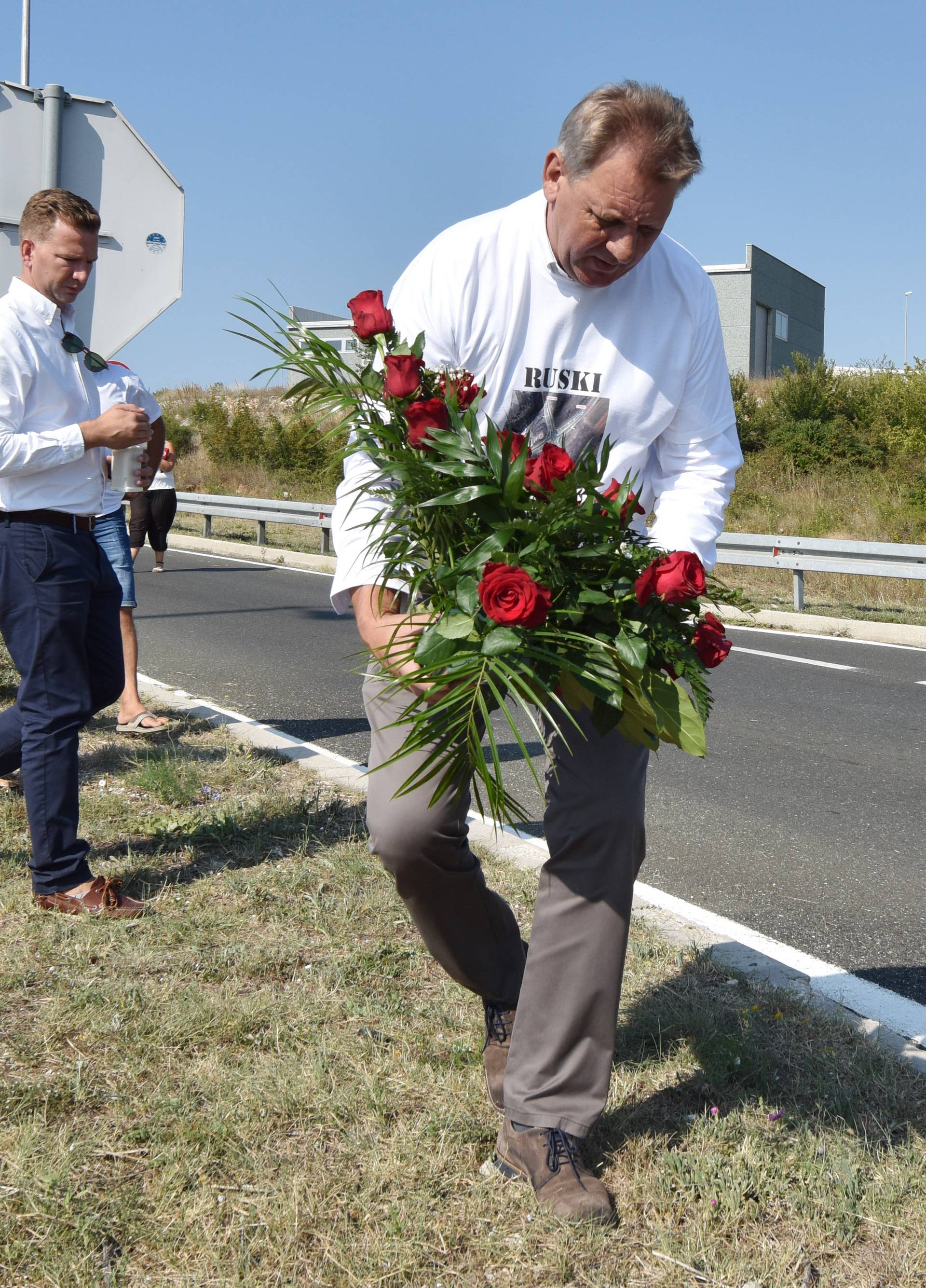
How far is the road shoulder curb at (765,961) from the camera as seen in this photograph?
10.3 ft

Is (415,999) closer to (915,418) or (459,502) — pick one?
(459,502)

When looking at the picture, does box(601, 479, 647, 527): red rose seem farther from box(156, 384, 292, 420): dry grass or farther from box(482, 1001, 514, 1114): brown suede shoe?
box(156, 384, 292, 420): dry grass

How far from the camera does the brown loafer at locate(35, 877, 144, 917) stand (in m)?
3.68

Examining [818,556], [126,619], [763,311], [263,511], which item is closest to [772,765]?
[126,619]

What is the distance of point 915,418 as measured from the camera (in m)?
28.9

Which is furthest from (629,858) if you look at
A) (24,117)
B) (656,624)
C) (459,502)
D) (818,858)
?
(24,117)

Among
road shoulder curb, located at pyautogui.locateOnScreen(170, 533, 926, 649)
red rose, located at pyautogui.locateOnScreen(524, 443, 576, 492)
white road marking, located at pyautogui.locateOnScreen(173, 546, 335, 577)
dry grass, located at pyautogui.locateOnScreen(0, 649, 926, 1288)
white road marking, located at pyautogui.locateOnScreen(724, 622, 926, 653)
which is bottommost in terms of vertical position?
dry grass, located at pyautogui.locateOnScreen(0, 649, 926, 1288)

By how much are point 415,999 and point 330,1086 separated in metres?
0.52

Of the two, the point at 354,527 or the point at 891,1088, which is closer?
the point at 354,527

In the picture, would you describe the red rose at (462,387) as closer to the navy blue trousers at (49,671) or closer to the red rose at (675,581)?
the red rose at (675,581)

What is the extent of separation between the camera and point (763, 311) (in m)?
54.7

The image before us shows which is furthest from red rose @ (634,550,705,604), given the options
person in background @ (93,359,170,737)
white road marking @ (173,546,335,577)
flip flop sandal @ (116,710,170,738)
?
white road marking @ (173,546,335,577)

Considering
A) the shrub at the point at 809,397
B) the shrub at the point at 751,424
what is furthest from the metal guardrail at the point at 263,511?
the shrub at the point at 809,397

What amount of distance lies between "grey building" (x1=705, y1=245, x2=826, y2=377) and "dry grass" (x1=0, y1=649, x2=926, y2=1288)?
47064mm
